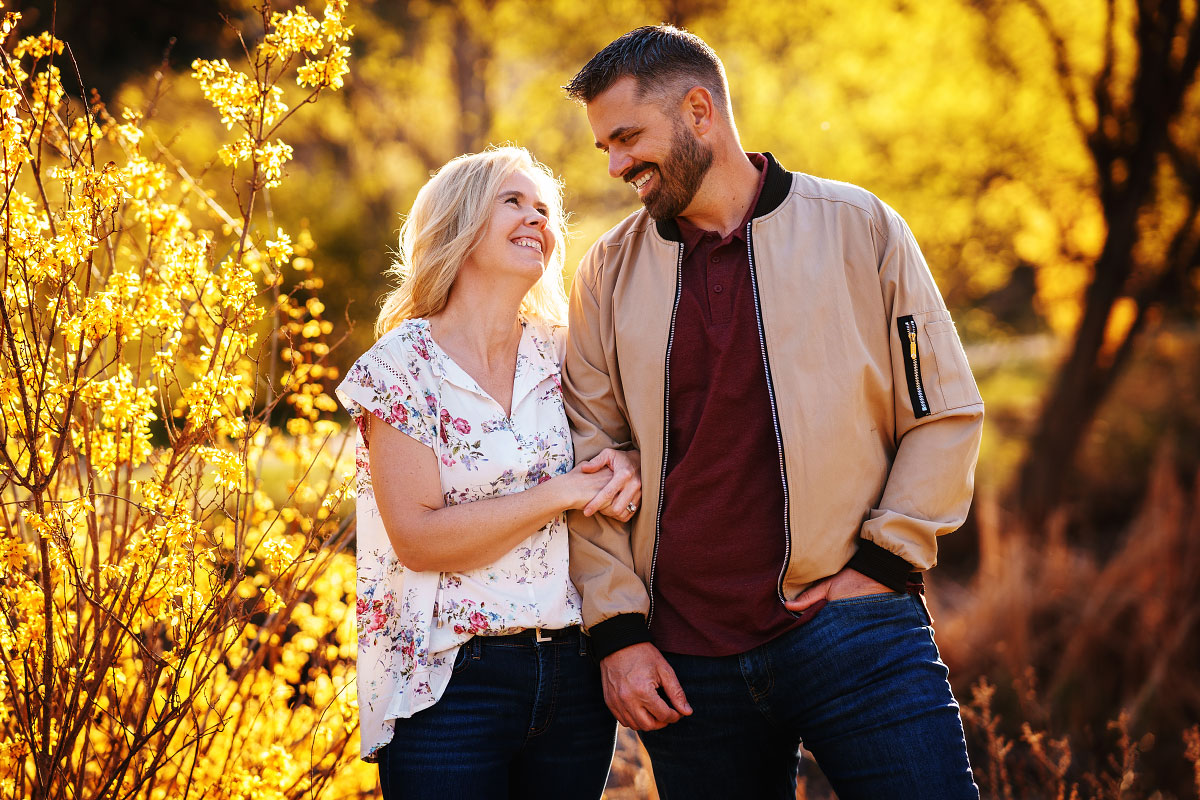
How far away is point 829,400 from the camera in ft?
7.24

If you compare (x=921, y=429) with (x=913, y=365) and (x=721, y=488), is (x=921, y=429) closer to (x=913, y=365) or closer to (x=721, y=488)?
(x=913, y=365)

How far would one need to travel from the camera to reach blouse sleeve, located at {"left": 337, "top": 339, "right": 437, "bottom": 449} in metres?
2.11

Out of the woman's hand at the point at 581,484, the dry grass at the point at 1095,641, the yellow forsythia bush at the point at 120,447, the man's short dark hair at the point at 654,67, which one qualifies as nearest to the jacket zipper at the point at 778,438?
the woman's hand at the point at 581,484

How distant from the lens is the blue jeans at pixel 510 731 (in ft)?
6.72

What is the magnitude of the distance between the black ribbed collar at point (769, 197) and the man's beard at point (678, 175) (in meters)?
0.06

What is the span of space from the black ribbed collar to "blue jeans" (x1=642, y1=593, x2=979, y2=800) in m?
A: 0.92

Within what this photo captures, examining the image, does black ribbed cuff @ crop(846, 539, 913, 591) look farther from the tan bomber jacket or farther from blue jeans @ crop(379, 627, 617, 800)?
blue jeans @ crop(379, 627, 617, 800)

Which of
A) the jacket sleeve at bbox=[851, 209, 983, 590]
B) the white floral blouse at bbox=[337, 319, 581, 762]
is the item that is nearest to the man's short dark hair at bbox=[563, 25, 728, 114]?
the jacket sleeve at bbox=[851, 209, 983, 590]

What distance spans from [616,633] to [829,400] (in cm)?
69

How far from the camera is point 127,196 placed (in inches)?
88.8

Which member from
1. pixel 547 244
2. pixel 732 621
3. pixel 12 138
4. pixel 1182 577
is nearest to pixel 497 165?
pixel 547 244

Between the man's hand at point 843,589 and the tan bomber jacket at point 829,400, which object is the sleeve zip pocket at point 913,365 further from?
the man's hand at point 843,589

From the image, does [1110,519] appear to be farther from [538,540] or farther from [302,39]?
[302,39]

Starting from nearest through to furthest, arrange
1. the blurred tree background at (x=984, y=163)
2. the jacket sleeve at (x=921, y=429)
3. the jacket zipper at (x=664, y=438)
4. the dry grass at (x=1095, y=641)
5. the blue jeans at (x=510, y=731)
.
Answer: the blue jeans at (x=510, y=731) → the jacket sleeve at (x=921, y=429) → the jacket zipper at (x=664, y=438) → the dry grass at (x=1095, y=641) → the blurred tree background at (x=984, y=163)
